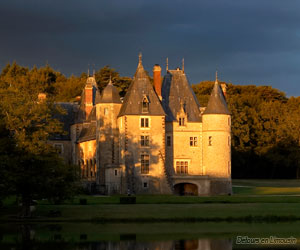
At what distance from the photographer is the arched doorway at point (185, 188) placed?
70.0m

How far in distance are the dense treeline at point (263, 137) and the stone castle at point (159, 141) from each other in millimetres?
23740

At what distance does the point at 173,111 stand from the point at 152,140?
13.4 ft

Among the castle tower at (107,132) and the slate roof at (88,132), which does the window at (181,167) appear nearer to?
the castle tower at (107,132)

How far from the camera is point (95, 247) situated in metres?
36.1

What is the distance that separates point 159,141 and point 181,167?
4012 millimetres

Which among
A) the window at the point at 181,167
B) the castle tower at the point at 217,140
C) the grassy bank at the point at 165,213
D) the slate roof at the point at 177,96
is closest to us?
the grassy bank at the point at 165,213

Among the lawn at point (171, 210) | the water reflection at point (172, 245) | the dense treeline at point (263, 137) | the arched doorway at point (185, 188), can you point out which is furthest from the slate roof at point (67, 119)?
the water reflection at point (172, 245)

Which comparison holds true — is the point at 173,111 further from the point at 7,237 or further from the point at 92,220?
the point at 7,237

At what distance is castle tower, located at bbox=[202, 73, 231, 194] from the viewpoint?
68.1 meters

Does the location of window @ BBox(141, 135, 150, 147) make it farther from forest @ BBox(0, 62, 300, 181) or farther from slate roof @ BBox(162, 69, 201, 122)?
forest @ BBox(0, 62, 300, 181)

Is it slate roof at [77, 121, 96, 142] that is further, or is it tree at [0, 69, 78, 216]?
slate roof at [77, 121, 96, 142]

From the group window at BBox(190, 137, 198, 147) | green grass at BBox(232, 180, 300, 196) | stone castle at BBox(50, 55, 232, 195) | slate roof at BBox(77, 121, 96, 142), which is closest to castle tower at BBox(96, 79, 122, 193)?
stone castle at BBox(50, 55, 232, 195)

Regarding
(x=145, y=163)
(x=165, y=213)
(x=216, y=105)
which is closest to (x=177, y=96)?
(x=216, y=105)

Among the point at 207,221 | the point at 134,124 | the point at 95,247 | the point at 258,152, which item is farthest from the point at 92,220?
the point at 258,152
